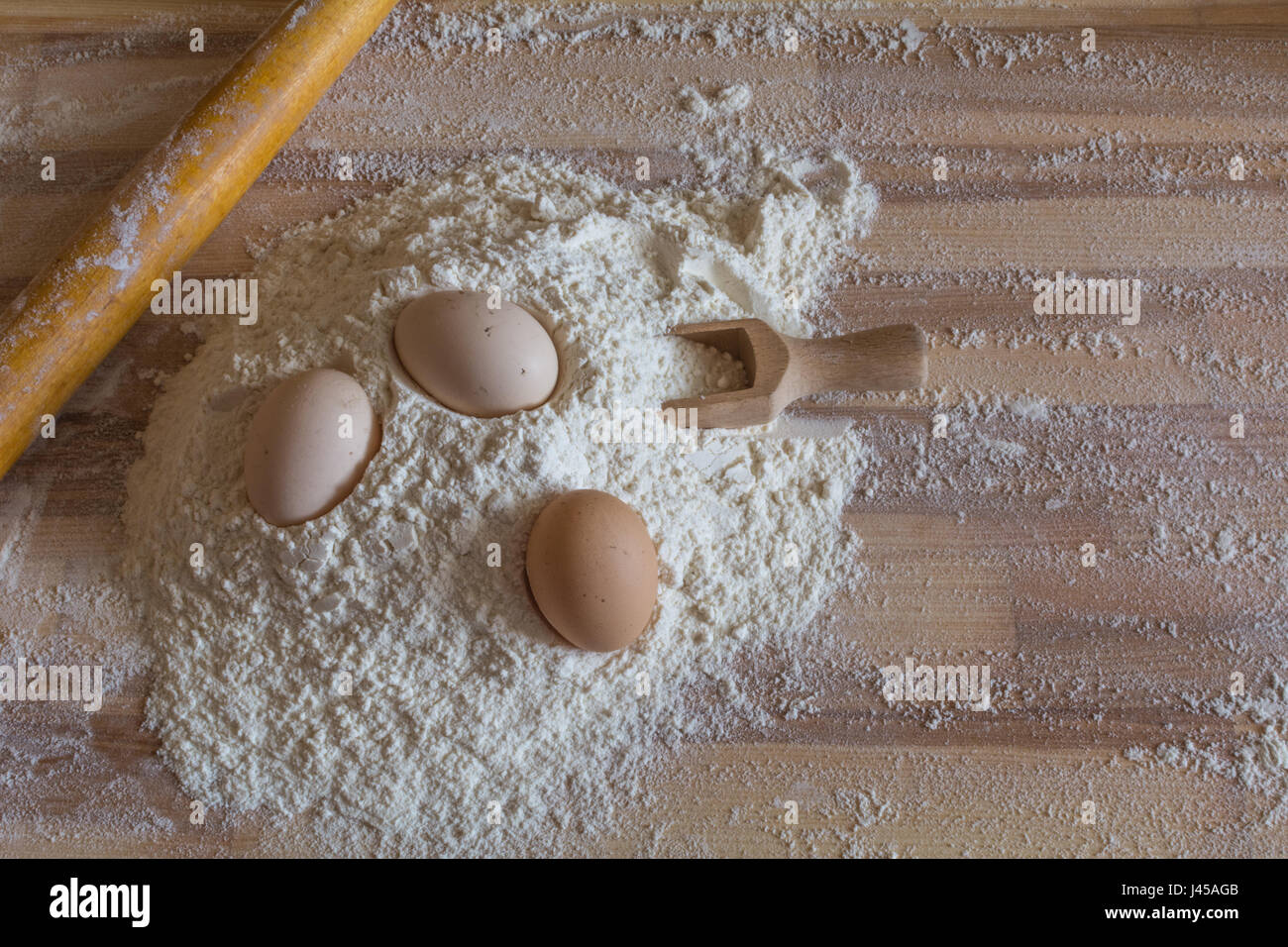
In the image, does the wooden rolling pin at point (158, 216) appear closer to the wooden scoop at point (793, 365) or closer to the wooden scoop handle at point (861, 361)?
the wooden scoop at point (793, 365)

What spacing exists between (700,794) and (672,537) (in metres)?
0.34

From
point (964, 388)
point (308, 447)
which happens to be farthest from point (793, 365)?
point (308, 447)

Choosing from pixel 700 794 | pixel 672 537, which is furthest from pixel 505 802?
pixel 672 537

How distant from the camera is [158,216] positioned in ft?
4.51

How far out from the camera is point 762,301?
1420 millimetres

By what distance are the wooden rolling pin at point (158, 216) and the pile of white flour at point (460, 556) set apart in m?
0.14

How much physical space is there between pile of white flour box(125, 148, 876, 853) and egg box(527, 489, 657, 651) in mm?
50

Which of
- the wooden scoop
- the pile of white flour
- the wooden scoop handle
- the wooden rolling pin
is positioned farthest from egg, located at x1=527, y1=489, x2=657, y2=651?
the wooden rolling pin

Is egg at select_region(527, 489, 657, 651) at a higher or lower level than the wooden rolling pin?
lower

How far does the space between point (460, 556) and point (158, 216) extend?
68cm

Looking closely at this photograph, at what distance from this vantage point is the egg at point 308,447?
1142 mm

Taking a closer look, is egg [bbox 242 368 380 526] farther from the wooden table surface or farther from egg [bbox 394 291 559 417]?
the wooden table surface

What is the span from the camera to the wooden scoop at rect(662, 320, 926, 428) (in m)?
1.30

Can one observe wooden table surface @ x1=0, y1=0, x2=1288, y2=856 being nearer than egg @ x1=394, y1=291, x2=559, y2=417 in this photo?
No
